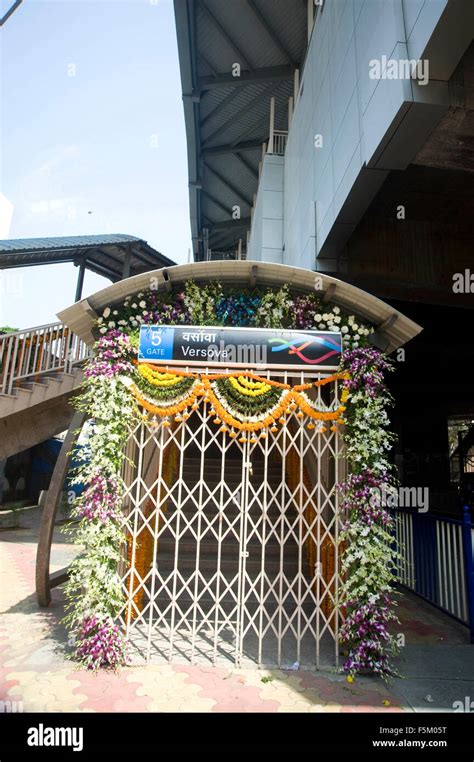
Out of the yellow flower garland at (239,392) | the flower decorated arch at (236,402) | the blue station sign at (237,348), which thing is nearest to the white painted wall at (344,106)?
the flower decorated arch at (236,402)

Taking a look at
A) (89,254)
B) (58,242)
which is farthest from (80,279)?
(58,242)

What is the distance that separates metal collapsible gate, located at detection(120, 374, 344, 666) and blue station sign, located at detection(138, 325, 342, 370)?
45 cm

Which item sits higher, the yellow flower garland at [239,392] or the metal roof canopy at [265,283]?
the metal roof canopy at [265,283]

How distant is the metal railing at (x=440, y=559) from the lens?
188 inches

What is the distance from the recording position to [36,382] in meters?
8.91

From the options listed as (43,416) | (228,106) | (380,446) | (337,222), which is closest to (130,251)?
(228,106)

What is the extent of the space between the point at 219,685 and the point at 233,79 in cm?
1202

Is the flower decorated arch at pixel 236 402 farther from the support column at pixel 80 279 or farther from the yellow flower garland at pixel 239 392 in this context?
the support column at pixel 80 279

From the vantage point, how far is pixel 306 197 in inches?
336

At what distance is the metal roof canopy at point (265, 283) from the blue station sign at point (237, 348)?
453 millimetres

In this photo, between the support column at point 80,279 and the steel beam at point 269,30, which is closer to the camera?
the steel beam at point 269,30

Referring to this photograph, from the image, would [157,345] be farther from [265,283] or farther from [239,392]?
[265,283]

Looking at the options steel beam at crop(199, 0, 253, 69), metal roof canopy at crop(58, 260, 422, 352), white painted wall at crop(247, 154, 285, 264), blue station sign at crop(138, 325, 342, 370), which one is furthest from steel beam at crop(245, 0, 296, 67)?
blue station sign at crop(138, 325, 342, 370)
